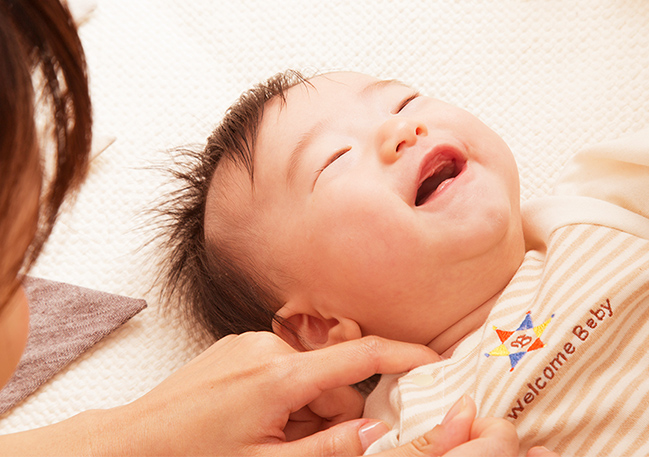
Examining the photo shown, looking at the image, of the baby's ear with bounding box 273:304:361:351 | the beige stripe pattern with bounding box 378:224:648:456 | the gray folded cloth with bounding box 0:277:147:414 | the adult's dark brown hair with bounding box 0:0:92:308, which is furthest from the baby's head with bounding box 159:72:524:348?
the adult's dark brown hair with bounding box 0:0:92:308

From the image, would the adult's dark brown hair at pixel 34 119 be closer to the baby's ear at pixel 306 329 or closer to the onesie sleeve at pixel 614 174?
the baby's ear at pixel 306 329

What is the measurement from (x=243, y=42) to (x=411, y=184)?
0.90 meters

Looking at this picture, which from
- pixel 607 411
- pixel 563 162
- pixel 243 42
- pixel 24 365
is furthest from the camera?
pixel 243 42

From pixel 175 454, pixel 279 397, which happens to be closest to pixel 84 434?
pixel 175 454

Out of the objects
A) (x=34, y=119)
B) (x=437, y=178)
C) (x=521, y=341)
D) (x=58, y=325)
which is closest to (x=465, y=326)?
(x=521, y=341)

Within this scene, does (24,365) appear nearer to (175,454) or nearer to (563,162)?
(175,454)

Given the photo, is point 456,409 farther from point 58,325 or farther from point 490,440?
point 58,325

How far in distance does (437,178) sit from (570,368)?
39cm

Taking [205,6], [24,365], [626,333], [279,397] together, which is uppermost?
[205,6]

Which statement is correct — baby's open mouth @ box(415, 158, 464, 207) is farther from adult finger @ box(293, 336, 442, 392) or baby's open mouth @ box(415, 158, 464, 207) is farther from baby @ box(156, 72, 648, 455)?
adult finger @ box(293, 336, 442, 392)

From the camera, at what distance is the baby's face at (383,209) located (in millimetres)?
937

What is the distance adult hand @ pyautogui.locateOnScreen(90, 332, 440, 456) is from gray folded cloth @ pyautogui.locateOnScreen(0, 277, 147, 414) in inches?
14.2

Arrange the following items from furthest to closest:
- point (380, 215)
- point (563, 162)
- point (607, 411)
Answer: point (563, 162), point (380, 215), point (607, 411)

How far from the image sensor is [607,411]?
2.61 ft
